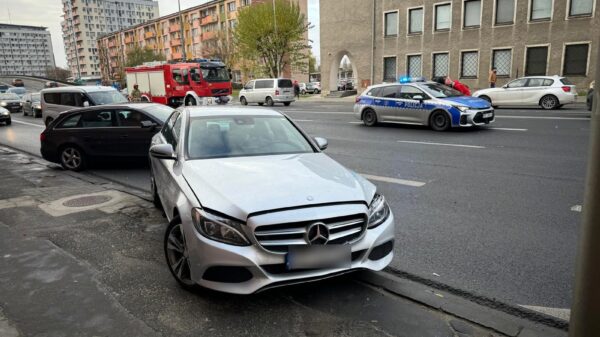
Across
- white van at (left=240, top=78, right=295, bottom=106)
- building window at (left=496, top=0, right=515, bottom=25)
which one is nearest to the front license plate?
white van at (left=240, top=78, right=295, bottom=106)

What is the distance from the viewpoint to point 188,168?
4105 mm

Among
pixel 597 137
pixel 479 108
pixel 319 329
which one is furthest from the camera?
pixel 479 108

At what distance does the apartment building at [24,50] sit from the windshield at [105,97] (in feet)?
448

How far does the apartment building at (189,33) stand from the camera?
75625mm

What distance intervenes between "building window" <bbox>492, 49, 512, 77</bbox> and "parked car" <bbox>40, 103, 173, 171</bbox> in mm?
28369

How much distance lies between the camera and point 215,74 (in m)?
27.3

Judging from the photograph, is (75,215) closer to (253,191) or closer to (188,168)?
(188,168)

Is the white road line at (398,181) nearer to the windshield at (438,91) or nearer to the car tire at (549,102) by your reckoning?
the windshield at (438,91)

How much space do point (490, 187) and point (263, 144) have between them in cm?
394

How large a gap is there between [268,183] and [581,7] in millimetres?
31873

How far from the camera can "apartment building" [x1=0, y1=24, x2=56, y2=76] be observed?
434 ft

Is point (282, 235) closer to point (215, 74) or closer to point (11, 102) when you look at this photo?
point (215, 74)

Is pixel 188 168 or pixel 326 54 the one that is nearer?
pixel 188 168

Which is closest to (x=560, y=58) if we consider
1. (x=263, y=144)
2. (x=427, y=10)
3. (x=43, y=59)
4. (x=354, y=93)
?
(x=427, y=10)
